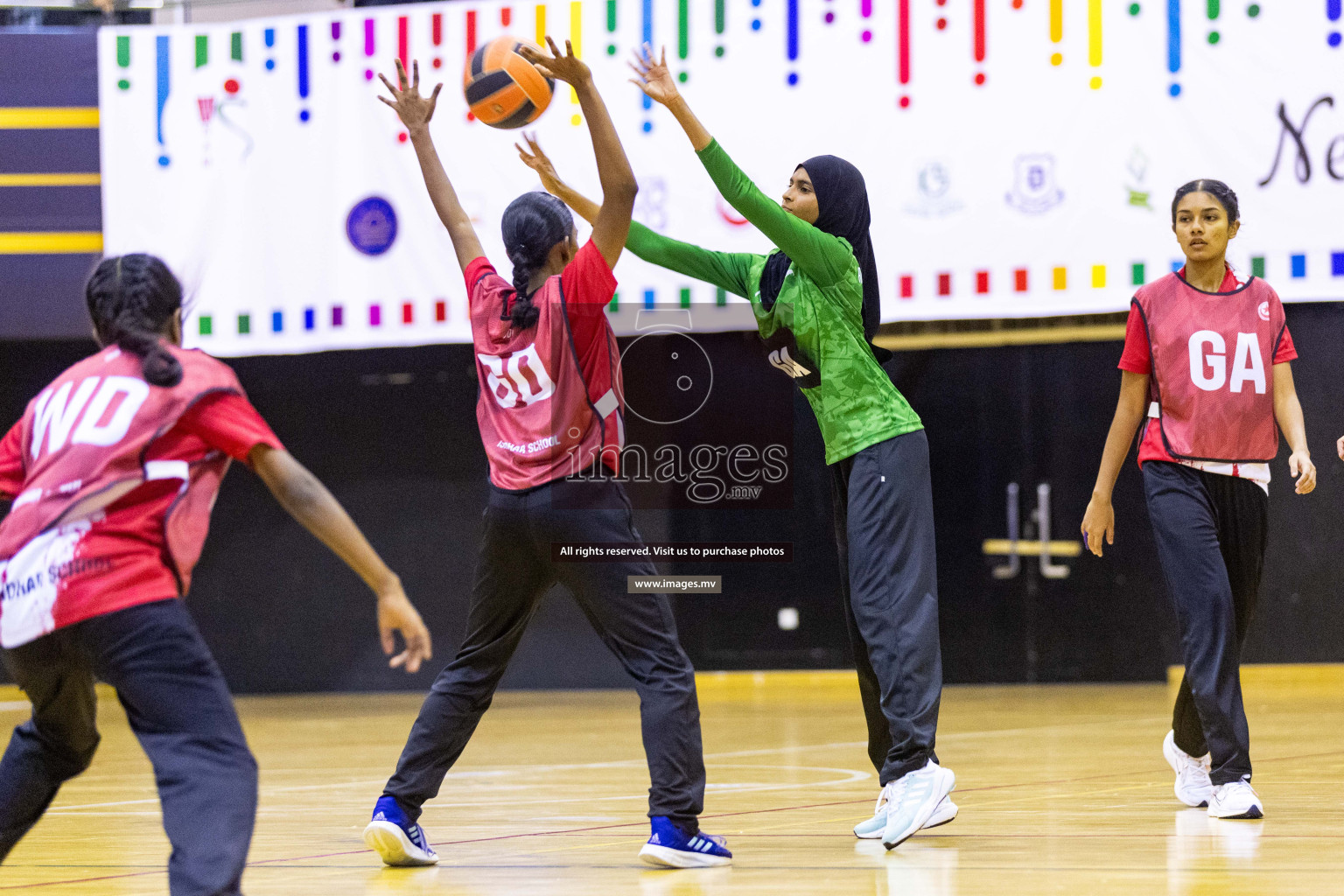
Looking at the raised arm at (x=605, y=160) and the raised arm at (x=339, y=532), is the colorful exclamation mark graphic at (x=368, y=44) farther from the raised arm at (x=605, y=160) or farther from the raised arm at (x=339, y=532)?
the raised arm at (x=339, y=532)

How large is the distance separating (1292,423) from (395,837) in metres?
2.59

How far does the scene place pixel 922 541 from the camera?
142 inches

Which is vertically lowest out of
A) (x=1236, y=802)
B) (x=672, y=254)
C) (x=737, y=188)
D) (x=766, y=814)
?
(x=766, y=814)

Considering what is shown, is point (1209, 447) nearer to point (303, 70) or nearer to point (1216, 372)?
point (1216, 372)

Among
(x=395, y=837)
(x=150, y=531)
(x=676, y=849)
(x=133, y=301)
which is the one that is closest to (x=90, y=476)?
(x=150, y=531)

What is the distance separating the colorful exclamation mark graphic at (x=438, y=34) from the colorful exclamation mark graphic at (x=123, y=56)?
1.64m

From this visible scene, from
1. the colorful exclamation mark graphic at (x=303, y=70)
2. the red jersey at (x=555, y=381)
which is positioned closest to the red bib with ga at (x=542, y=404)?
the red jersey at (x=555, y=381)

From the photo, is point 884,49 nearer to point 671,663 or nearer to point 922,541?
point 922,541

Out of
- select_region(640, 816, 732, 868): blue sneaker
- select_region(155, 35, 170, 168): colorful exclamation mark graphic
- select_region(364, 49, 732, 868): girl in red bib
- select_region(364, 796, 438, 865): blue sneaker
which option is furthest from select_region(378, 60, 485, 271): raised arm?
select_region(155, 35, 170, 168): colorful exclamation mark graphic

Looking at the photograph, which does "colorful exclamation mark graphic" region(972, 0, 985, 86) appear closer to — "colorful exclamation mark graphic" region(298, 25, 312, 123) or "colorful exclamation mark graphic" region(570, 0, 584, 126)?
"colorful exclamation mark graphic" region(570, 0, 584, 126)

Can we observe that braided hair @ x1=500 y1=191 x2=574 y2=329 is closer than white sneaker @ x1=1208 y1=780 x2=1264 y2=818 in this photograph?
Yes

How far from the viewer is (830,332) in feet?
12.1

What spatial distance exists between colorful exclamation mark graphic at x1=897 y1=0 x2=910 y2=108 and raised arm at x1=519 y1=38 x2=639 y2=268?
13.5 feet

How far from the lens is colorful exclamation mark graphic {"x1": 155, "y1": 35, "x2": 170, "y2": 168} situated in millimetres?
7773
